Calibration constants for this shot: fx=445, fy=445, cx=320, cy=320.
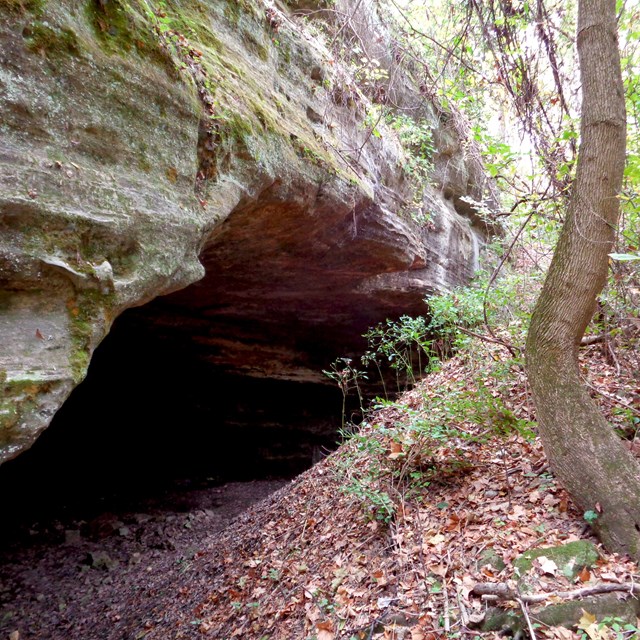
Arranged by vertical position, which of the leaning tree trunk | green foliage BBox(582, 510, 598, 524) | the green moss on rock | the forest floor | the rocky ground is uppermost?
the green moss on rock

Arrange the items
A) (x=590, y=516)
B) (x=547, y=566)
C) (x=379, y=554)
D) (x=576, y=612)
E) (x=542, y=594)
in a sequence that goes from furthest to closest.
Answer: (x=379, y=554), (x=590, y=516), (x=547, y=566), (x=542, y=594), (x=576, y=612)

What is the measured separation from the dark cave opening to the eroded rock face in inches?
125

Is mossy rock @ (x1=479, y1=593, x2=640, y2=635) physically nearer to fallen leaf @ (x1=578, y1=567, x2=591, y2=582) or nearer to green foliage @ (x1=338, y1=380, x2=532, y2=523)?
fallen leaf @ (x1=578, y1=567, x2=591, y2=582)

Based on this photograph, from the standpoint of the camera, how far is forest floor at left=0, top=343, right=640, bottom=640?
8.87 feet

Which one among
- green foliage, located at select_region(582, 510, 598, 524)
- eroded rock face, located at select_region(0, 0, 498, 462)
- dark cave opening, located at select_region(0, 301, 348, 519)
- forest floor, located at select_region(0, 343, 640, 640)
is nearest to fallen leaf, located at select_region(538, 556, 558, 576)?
forest floor, located at select_region(0, 343, 640, 640)

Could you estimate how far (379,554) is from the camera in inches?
132

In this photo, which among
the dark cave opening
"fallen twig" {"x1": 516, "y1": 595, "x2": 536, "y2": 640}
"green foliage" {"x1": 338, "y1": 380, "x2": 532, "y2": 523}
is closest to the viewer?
"fallen twig" {"x1": 516, "y1": 595, "x2": 536, "y2": 640}

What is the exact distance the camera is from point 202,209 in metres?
3.60

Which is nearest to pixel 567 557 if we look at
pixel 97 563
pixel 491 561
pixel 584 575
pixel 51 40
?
pixel 584 575

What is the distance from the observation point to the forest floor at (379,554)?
2.70 m

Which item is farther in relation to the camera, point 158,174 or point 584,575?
point 158,174

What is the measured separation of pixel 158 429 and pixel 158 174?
825 cm

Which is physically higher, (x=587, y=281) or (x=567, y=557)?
(x=587, y=281)

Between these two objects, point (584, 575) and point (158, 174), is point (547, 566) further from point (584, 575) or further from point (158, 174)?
point (158, 174)
